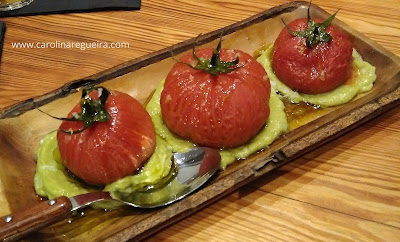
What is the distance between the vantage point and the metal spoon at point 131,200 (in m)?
1.15

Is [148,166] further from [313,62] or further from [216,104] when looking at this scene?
[313,62]

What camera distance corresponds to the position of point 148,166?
4.63ft

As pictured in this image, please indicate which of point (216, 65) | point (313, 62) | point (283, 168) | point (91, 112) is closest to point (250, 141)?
point (283, 168)

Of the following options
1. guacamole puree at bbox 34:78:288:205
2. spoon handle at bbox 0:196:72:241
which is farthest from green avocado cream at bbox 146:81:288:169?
spoon handle at bbox 0:196:72:241

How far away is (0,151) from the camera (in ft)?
4.83

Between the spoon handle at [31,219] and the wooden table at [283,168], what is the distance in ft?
1.13

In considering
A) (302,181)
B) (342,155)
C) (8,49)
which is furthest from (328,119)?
Answer: (8,49)

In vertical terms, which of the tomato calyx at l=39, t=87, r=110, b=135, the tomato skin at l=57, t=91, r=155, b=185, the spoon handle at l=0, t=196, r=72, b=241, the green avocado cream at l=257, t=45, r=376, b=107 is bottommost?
the spoon handle at l=0, t=196, r=72, b=241

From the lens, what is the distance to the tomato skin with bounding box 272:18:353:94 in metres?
1.67

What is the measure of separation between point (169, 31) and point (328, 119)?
1.00 m

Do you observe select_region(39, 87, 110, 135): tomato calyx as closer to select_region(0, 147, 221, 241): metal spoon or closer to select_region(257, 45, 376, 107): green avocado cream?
select_region(0, 147, 221, 241): metal spoon

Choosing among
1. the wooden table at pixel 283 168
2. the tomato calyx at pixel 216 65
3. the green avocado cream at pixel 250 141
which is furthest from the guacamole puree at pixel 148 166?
the tomato calyx at pixel 216 65

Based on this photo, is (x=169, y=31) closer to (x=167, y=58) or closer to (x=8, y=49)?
(x=167, y=58)

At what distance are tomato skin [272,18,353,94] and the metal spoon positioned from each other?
49 cm
